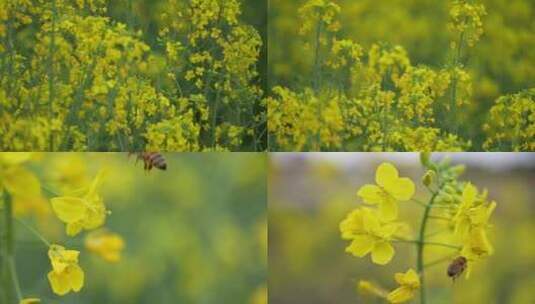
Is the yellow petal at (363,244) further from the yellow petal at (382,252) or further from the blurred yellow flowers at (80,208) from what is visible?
the blurred yellow flowers at (80,208)

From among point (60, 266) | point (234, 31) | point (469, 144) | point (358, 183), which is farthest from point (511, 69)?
point (60, 266)

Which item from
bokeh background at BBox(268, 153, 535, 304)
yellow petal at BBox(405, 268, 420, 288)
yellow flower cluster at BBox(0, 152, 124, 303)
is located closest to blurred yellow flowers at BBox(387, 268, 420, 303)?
yellow petal at BBox(405, 268, 420, 288)

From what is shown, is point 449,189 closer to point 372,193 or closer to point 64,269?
point 372,193

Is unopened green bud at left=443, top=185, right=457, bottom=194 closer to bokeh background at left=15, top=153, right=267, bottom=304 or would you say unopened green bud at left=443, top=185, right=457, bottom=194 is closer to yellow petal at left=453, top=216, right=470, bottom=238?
yellow petal at left=453, top=216, right=470, bottom=238

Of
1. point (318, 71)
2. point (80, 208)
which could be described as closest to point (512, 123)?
point (318, 71)

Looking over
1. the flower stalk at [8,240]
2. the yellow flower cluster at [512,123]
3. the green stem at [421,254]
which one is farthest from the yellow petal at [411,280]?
the flower stalk at [8,240]

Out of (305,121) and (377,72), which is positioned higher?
(377,72)

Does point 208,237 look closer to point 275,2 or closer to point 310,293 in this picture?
point 310,293
